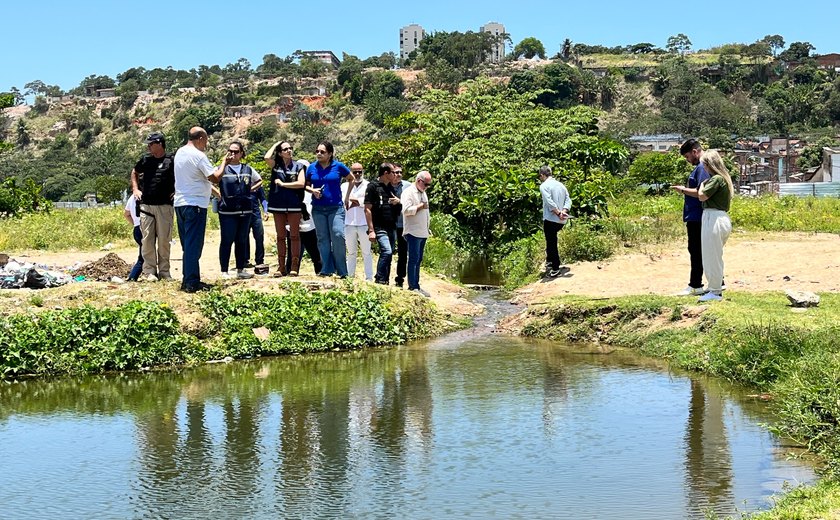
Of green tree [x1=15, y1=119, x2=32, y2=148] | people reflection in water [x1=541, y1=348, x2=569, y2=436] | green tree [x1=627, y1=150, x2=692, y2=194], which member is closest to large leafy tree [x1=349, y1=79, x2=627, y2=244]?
people reflection in water [x1=541, y1=348, x2=569, y2=436]

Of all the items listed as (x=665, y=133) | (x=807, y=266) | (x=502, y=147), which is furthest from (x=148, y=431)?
(x=665, y=133)

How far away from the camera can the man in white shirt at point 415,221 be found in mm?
12922

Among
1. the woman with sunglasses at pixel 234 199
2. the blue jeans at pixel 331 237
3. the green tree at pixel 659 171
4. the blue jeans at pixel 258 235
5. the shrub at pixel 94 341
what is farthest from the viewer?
the green tree at pixel 659 171

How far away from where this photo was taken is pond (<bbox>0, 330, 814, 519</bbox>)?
19.8ft

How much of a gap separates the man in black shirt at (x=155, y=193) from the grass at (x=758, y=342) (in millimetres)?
4298

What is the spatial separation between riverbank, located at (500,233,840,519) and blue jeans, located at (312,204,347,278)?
2.16 metres

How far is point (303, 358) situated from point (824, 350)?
512cm

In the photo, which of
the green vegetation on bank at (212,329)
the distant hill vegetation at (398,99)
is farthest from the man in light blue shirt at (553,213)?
the distant hill vegetation at (398,99)

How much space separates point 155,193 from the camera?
450 inches

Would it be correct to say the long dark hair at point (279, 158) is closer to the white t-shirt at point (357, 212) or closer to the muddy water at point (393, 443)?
the white t-shirt at point (357, 212)

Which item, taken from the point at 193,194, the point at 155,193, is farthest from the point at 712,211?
the point at 155,193

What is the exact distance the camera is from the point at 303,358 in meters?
10.8

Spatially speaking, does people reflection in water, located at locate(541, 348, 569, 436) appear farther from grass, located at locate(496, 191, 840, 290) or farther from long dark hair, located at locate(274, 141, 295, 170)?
grass, located at locate(496, 191, 840, 290)

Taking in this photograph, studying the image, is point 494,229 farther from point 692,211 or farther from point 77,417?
point 77,417
